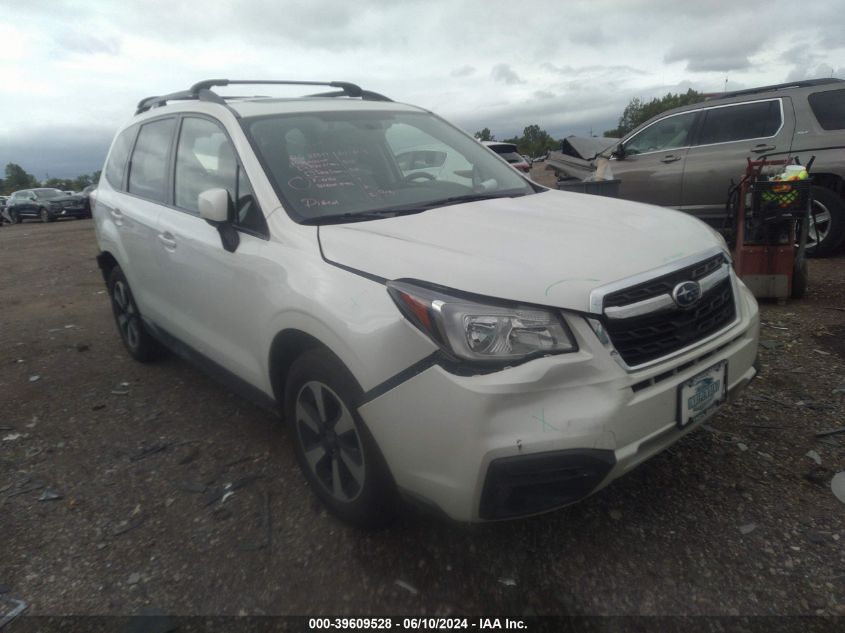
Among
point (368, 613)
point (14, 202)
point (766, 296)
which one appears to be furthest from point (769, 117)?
point (14, 202)

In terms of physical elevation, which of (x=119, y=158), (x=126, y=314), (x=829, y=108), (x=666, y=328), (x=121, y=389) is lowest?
(x=121, y=389)

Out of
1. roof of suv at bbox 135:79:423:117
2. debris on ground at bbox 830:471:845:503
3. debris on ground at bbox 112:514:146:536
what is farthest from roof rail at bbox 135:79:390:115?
debris on ground at bbox 830:471:845:503

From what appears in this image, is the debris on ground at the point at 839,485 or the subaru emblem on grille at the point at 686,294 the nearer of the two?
the subaru emblem on grille at the point at 686,294

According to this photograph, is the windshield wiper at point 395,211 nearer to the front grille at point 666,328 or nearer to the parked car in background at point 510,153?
the front grille at point 666,328

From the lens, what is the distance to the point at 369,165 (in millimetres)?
2998

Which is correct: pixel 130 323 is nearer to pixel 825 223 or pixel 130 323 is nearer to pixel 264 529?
pixel 264 529

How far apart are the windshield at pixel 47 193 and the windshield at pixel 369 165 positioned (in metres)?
27.0

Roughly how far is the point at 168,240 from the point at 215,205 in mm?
930

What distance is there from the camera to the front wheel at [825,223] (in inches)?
237

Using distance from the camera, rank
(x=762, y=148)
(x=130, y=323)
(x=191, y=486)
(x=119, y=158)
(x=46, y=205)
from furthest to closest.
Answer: (x=46, y=205), (x=762, y=148), (x=130, y=323), (x=119, y=158), (x=191, y=486)

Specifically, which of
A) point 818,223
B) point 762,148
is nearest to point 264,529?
point 818,223

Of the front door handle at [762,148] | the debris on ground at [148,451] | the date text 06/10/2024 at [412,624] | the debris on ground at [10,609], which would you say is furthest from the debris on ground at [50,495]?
the front door handle at [762,148]

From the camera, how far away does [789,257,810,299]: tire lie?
16.3ft

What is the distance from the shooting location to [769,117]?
6508 millimetres
